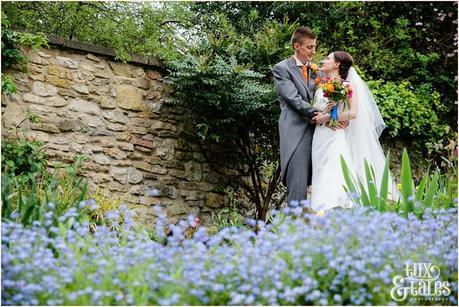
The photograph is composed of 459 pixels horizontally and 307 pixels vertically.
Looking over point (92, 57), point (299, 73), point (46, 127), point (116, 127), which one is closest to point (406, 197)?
point (299, 73)

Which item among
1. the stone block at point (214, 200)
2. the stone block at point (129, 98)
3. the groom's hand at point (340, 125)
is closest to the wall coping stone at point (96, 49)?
the stone block at point (129, 98)

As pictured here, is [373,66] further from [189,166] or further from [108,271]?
[108,271]

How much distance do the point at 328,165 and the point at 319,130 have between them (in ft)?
1.13

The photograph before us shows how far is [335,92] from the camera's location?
16.6 feet

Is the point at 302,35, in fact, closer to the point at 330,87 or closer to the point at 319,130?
the point at 330,87

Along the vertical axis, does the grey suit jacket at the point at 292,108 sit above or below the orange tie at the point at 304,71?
below

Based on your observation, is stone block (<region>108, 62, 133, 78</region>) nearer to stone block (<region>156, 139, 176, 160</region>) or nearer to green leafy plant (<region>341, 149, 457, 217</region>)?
stone block (<region>156, 139, 176, 160</region>)

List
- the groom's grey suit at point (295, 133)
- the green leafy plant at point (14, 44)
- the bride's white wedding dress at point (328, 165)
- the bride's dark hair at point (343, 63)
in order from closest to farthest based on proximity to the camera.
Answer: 1. the bride's white wedding dress at point (328, 165)
2. the groom's grey suit at point (295, 133)
3. the bride's dark hair at point (343, 63)
4. the green leafy plant at point (14, 44)

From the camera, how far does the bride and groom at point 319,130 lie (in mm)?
5154

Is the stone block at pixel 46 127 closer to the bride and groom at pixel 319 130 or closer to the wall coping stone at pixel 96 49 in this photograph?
the wall coping stone at pixel 96 49

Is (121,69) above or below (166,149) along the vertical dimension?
above

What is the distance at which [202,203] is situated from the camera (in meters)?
7.24

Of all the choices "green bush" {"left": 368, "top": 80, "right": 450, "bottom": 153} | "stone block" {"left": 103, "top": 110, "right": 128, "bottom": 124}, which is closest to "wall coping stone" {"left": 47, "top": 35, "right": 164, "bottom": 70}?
"stone block" {"left": 103, "top": 110, "right": 128, "bottom": 124}

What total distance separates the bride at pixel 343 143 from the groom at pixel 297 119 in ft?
0.36
